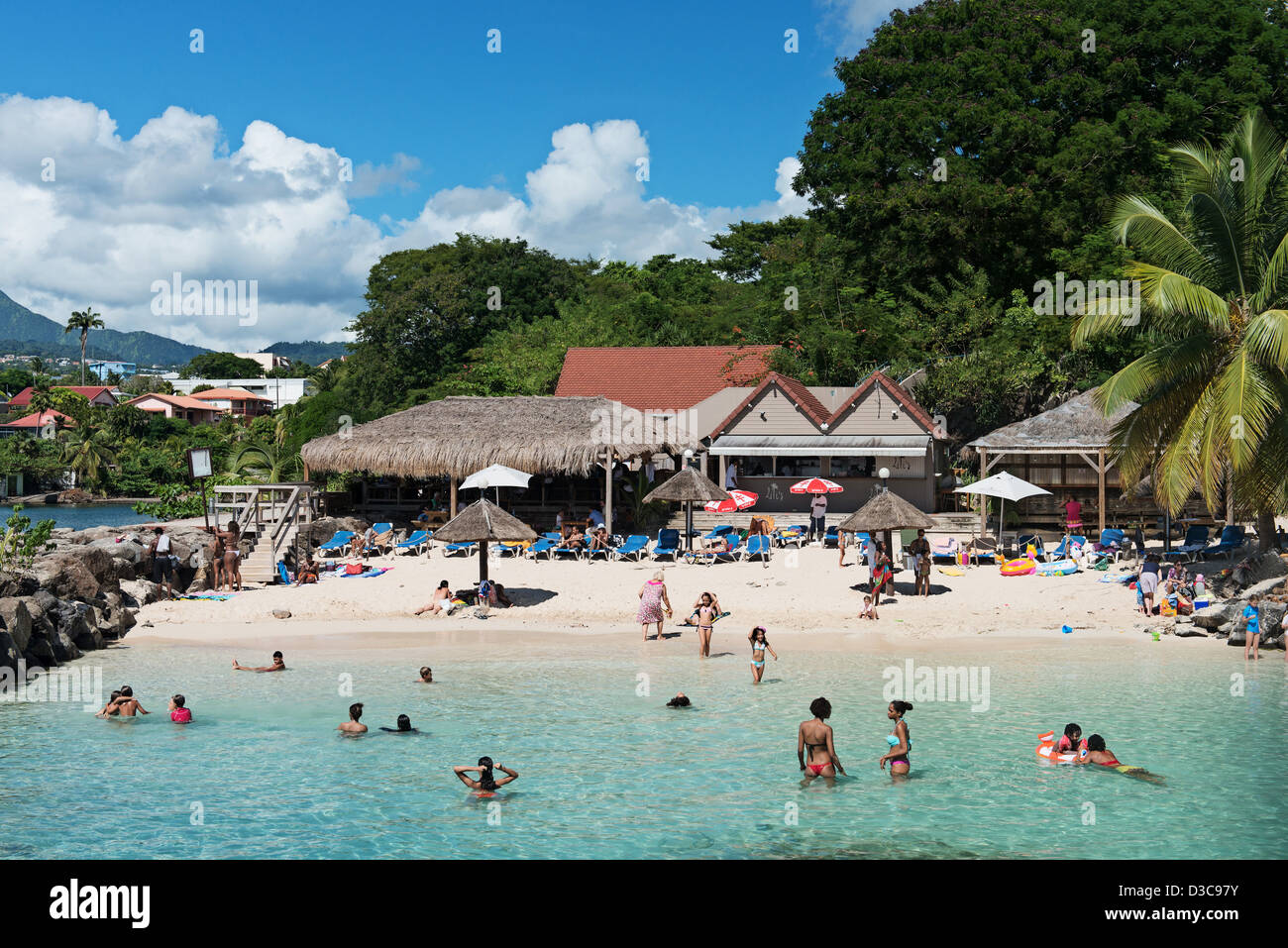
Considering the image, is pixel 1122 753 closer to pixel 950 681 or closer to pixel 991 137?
pixel 950 681

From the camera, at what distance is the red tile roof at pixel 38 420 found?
231 feet

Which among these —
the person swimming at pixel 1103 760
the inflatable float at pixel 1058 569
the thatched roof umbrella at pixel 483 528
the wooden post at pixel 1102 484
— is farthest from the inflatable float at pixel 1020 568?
the person swimming at pixel 1103 760

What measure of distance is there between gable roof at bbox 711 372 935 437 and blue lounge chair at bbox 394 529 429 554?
31.1ft

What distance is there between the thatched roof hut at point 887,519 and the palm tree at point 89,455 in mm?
58432

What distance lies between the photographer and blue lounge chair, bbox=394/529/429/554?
83.7 feet

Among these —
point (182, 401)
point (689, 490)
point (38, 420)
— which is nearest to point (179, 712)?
point (689, 490)

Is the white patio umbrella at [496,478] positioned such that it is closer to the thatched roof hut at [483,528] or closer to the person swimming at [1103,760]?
the thatched roof hut at [483,528]

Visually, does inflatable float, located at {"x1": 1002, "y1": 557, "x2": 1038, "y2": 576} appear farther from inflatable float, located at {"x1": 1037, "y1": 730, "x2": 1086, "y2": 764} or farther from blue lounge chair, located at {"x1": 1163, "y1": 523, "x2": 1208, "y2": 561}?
inflatable float, located at {"x1": 1037, "y1": 730, "x2": 1086, "y2": 764}

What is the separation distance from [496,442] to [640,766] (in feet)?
53.5

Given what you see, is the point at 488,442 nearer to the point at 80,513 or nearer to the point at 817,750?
the point at 817,750

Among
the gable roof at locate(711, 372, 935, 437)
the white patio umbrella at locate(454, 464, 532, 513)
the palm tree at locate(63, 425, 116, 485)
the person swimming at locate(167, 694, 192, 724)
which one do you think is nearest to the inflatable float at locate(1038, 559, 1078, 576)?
the gable roof at locate(711, 372, 935, 437)

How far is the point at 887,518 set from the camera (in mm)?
20031

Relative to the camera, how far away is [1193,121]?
36.2 m
